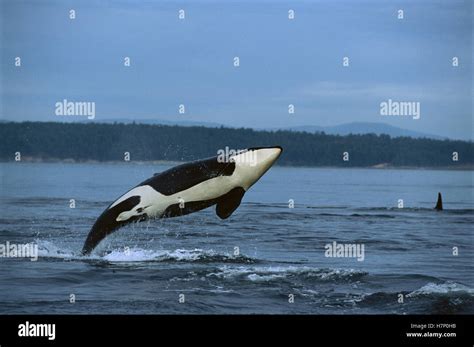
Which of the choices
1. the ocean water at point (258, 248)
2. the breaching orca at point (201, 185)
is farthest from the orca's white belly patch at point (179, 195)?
the ocean water at point (258, 248)

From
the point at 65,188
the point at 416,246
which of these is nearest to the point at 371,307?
the point at 416,246

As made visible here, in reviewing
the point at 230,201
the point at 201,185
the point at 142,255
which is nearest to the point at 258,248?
the point at 230,201

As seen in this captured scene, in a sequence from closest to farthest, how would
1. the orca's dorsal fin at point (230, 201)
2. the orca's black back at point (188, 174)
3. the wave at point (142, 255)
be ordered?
the orca's black back at point (188, 174)
the orca's dorsal fin at point (230, 201)
the wave at point (142, 255)

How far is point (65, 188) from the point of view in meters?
15.2

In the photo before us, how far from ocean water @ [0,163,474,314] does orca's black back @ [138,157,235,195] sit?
42.5 inches

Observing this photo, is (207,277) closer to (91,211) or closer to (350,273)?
(350,273)

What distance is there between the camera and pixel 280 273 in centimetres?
1162

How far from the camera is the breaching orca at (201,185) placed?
11.7m

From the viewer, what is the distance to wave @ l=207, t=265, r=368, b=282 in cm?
1141

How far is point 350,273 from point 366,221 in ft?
11.7

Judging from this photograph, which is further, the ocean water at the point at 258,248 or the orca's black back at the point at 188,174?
the orca's black back at the point at 188,174

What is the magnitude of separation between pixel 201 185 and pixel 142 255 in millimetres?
→ 1787
